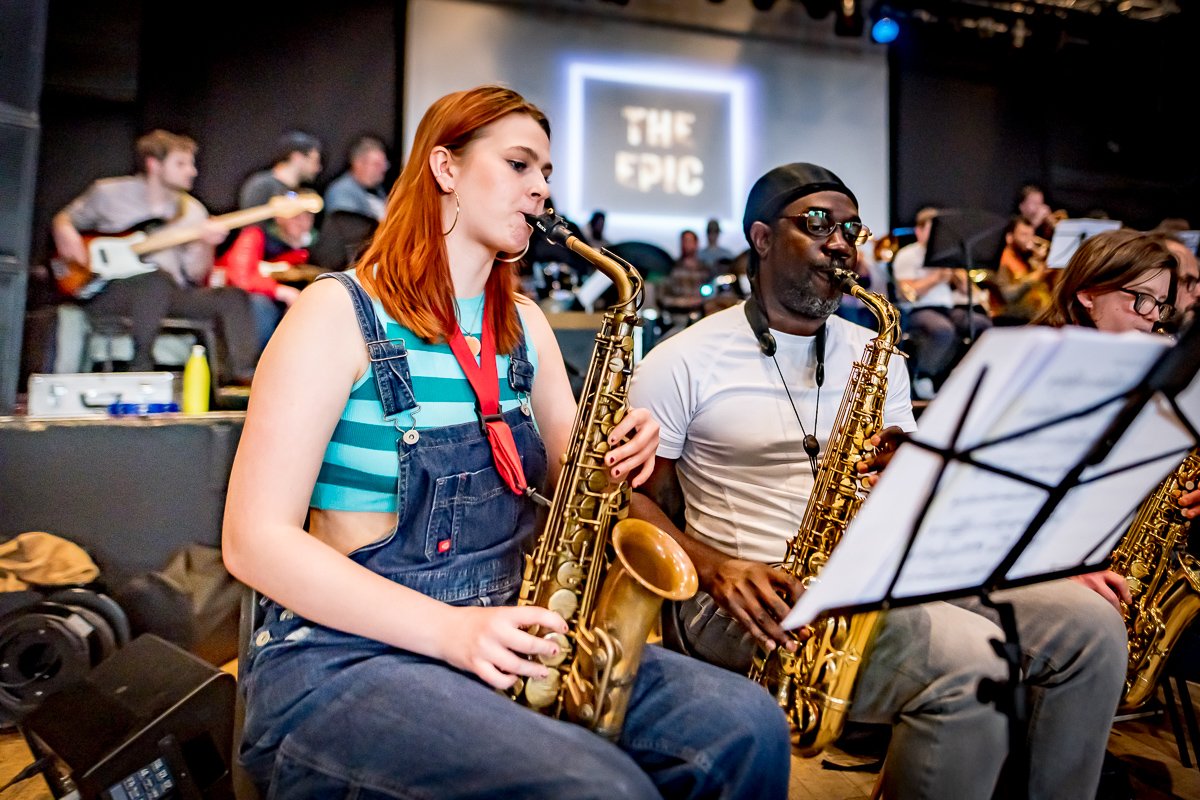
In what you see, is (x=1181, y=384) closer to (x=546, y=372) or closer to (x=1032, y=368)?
(x=1032, y=368)

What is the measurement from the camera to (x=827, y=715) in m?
1.80

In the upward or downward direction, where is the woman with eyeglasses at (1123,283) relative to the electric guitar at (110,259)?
downward

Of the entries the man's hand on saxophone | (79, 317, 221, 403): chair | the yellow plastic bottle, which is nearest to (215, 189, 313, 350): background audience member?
(79, 317, 221, 403): chair

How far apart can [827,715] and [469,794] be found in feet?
3.14

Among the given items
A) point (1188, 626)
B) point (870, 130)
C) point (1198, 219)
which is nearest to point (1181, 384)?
point (1188, 626)

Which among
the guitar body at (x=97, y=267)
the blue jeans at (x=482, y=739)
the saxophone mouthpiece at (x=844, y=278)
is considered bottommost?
the blue jeans at (x=482, y=739)

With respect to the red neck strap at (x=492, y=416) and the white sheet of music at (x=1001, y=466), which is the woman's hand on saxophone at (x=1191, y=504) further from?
the red neck strap at (x=492, y=416)

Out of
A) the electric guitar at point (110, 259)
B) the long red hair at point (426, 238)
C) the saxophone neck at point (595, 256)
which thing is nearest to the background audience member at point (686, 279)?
the electric guitar at point (110, 259)

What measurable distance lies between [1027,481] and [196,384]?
11.1 feet

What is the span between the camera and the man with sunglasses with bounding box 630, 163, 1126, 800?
176 cm

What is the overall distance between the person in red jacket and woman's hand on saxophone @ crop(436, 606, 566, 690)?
5.12 m

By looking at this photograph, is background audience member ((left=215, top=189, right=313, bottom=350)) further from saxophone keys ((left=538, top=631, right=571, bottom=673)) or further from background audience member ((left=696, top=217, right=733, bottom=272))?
saxophone keys ((left=538, top=631, right=571, bottom=673))

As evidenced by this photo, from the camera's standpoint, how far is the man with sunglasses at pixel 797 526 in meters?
1.76

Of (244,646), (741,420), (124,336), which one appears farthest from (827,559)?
(124,336)
